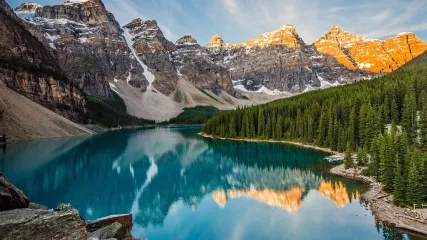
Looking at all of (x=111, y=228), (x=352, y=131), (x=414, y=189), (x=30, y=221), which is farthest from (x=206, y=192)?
(x=352, y=131)

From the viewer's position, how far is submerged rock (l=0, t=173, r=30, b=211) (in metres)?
9.89

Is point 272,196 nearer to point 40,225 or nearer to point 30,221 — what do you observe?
point 40,225

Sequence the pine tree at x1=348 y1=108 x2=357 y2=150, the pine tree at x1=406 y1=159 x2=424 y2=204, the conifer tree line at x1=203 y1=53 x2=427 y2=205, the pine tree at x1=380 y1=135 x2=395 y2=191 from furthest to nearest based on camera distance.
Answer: the pine tree at x1=348 y1=108 x2=357 y2=150 < the pine tree at x1=380 y1=135 x2=395 y2=191 < the conifer tree line at x1=203 y1=53 x2=427 y2=205 < the pine tree at x1=406 y1=159 x2=424 y2=204

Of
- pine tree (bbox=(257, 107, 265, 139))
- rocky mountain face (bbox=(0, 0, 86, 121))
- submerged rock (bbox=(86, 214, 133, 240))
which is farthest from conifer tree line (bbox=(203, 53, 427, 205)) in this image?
rocky mountain face (bbox=(0, 0, 86, 121))

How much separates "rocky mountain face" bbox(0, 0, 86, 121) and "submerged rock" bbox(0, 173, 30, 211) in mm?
120279

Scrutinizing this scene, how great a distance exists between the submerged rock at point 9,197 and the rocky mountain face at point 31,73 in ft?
395

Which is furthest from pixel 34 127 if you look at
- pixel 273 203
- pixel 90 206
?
pixel 273 203

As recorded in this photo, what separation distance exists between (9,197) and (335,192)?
112 ft

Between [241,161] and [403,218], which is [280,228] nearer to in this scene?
[403,218]

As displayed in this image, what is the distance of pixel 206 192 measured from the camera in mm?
40375

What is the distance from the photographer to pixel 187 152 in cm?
7794

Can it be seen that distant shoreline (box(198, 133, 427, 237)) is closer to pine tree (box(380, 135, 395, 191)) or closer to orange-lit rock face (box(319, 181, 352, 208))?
pine tree (box(380, 135, 395, 191))

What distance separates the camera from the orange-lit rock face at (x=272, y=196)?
33.8m

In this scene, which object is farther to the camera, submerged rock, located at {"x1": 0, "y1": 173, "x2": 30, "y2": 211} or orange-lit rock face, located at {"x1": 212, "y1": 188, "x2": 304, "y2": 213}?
orange-lit rock face, located at {"x1": 212, "y1": 188, "x2": 304, "y2": 213}
